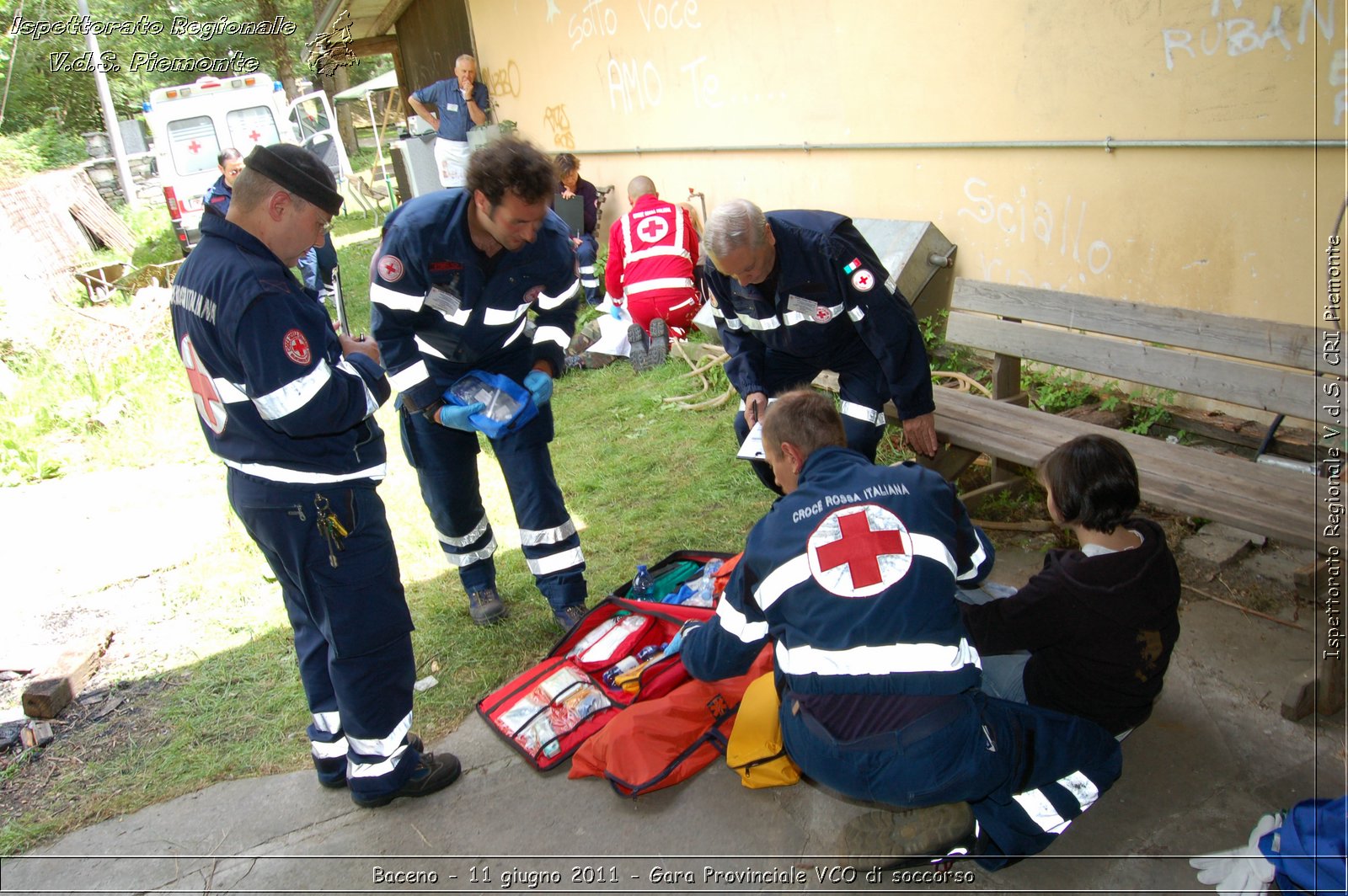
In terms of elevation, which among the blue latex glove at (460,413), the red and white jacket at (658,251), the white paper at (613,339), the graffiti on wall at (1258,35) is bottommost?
the white paper at (613,339)

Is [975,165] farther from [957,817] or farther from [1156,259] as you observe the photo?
[957,817]

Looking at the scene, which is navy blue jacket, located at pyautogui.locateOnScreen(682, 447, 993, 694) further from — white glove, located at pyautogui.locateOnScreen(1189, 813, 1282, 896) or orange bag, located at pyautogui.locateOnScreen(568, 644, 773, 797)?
white glove, located at pyautogui.locateOnScreen(1189, 813, 1282, 896)

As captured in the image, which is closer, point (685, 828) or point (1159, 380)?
point (685, 828)

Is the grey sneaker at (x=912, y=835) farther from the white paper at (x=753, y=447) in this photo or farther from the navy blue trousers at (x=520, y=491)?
the navy blue trousers at (x=520, y=491)

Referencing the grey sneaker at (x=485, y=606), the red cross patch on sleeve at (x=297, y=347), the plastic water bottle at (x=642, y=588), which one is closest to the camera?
the red cross patch on sleeve at (x=297, y=347)

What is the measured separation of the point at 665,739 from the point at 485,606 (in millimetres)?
1499

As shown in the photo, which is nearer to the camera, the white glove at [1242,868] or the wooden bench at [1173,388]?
the white glove at [1242,868]

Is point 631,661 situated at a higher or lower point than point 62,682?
lower

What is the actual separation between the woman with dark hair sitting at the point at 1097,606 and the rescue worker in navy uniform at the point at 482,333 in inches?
75.2

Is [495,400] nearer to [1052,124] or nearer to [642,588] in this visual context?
[642,588]

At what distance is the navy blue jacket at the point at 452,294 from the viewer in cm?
343

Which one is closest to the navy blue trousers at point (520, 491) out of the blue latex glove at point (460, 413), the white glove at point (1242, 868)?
the blue latex glove at point (460, 413)

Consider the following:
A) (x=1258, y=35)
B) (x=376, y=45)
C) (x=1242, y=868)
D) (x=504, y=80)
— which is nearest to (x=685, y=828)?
(x=1242, y=868)

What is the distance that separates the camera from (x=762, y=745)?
112 inches
